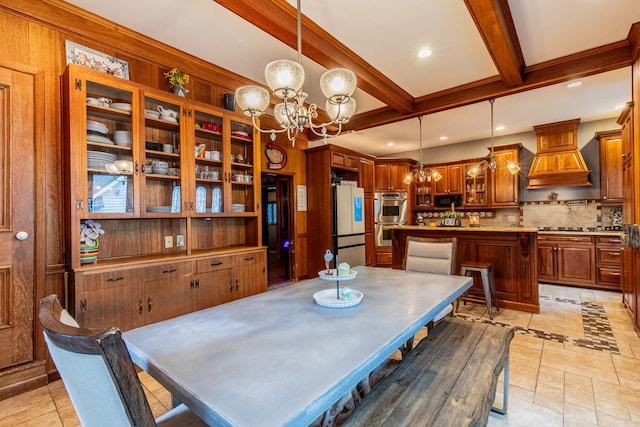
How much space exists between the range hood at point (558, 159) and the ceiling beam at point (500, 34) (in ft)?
8.91

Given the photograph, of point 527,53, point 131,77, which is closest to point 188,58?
point 131,77

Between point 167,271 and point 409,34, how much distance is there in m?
3.01

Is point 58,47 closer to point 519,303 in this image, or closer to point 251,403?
point 251,403

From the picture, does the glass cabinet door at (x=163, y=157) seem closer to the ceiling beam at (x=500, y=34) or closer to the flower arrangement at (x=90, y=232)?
the flower arrangement at (x=90, y=232)

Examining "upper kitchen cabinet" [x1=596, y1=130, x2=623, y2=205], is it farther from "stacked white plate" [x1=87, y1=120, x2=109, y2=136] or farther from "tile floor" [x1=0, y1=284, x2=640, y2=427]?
"stacked white plate" [x1=87, y1=120, x2=109, y2=136]

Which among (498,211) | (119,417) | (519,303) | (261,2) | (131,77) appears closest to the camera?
(119,417)

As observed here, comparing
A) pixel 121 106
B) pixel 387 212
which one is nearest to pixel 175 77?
pixel 121 106

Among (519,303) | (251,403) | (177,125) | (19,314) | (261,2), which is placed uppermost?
(261,2)

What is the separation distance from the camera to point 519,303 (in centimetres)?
363

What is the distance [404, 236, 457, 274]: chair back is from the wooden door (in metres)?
3.02

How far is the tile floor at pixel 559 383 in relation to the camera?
1.81 meters

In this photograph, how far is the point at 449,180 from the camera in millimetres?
6516

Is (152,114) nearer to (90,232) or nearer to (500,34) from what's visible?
(90,232)

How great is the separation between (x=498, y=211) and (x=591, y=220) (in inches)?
55.4
